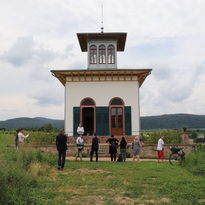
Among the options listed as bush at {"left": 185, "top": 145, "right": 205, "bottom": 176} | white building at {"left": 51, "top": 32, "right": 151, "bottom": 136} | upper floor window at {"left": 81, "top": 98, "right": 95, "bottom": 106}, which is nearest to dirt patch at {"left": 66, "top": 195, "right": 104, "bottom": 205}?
bush at {"left": 185, "top": 145, "right": 205, "bottom": 176}

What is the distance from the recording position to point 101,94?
22656 millimetres

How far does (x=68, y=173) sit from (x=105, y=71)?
11957mm

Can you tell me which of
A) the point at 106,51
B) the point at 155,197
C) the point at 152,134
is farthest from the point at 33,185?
the point at 106,51

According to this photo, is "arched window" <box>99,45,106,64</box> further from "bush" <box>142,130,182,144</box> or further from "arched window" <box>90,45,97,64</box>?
"bush" <box>142,130,182,144</box>

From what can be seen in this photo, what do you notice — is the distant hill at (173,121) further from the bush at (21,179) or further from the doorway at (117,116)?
the bush at (21,179)

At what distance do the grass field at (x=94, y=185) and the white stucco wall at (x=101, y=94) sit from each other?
1001cm

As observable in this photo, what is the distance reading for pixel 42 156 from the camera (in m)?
12.8

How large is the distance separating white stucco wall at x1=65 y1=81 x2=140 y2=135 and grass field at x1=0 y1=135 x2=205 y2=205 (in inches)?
394

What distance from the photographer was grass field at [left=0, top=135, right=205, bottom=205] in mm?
7293

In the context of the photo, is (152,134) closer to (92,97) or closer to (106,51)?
(92,97)

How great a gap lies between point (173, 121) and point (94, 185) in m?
112

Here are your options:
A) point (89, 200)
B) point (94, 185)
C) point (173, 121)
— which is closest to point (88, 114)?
point (94, 185)

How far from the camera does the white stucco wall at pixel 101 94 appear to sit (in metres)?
22.5

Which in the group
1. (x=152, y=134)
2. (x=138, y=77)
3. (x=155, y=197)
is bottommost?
(x=155, y=197)
